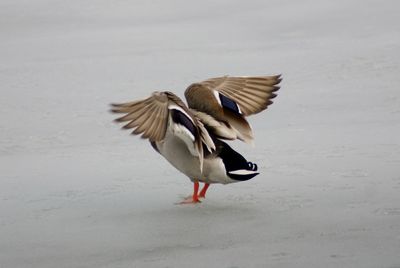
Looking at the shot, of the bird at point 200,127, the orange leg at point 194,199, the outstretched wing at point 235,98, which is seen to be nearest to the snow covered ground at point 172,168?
the orange leg at point 194,199

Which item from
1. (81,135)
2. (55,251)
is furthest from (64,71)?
(55,251)

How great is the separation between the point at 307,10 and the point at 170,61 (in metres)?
2.04

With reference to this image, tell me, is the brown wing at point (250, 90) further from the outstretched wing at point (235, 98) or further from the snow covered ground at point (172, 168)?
the snow covered ground at point (172, 168)

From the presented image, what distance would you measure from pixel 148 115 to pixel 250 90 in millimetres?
936

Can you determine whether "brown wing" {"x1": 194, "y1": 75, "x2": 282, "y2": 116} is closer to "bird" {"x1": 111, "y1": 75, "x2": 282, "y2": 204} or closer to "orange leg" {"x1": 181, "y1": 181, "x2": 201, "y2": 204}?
"bird" {"x1": 111, "y1": 75, "x2": 282, "y2": 204}

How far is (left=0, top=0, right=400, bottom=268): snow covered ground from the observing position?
12.9 feet

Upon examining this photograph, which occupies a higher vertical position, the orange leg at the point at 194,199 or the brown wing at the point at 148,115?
the brown wing at the point at 148,115

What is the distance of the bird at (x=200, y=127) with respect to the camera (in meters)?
4.38

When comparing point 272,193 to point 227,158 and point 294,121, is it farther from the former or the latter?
point 294,121

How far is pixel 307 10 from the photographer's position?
30.9 ft

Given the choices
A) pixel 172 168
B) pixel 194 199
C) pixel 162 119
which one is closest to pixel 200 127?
pixel 162 119

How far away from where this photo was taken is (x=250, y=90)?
519cm

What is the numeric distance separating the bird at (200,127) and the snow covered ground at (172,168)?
0.18 meters

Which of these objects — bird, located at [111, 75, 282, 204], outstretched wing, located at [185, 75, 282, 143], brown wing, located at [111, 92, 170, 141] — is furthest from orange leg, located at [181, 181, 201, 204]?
brown wing, located at [111, 92, 170, 141]
